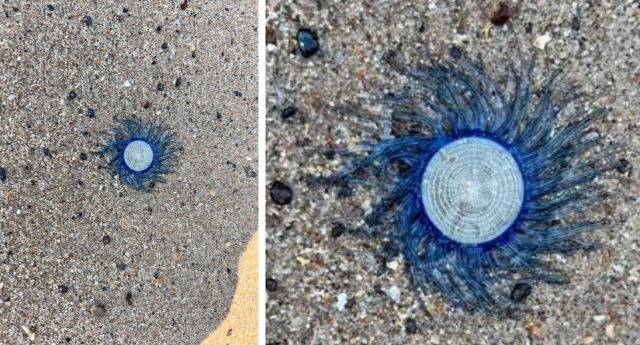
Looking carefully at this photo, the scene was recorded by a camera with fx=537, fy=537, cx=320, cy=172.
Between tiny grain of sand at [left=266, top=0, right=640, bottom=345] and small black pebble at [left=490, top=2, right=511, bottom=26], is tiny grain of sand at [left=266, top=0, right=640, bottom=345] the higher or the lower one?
the lower one

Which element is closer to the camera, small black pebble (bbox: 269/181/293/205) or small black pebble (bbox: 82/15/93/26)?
small black pebble (bbox: 269/181/293/205)

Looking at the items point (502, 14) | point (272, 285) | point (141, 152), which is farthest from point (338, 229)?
point (141, 152)

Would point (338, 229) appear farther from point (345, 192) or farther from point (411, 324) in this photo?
point (411, 324)

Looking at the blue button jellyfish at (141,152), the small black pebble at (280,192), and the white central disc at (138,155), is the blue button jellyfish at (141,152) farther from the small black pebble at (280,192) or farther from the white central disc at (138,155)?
the small black pebble at (280,192)

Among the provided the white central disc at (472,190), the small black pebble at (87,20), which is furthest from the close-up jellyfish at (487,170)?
the small black pebble at (87,20)

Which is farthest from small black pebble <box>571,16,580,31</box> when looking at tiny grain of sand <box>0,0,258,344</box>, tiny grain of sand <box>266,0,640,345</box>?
tiny grain of sand <box>0,0,258,344</box>

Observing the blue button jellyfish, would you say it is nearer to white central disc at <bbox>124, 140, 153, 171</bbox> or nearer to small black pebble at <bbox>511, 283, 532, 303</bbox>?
white central disc at <bbox>124, 140, 153, 171</bbox>
